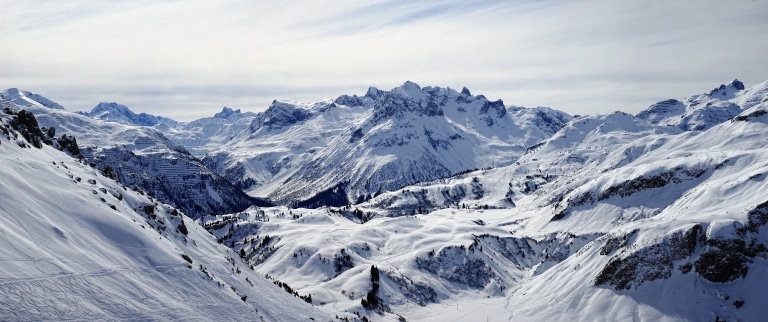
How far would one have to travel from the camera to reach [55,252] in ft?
206

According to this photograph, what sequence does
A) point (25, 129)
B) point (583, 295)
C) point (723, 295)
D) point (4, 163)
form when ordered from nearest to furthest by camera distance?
point (4, 163)
point (25, 129)
point (723, 295)
point (583, 295)

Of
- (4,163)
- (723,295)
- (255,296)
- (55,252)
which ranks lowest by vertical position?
(723,295)

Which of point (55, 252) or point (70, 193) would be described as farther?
point (70, 193)

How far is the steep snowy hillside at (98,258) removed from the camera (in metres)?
56.9

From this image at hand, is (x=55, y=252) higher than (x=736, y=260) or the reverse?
higher

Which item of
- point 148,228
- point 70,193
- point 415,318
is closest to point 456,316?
point 415,318

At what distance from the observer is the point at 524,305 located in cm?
18412

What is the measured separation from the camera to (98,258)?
222ft

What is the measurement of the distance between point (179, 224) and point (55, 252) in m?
39.1

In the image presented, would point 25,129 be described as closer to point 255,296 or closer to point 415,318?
point 255,296

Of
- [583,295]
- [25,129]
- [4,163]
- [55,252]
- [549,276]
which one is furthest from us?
[549,276]

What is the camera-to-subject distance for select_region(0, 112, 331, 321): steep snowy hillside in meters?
56.9

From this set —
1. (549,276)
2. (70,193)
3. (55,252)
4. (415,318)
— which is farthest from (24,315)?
(549,276)

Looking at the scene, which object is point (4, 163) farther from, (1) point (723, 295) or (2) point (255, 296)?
(1) point (723, 295)
